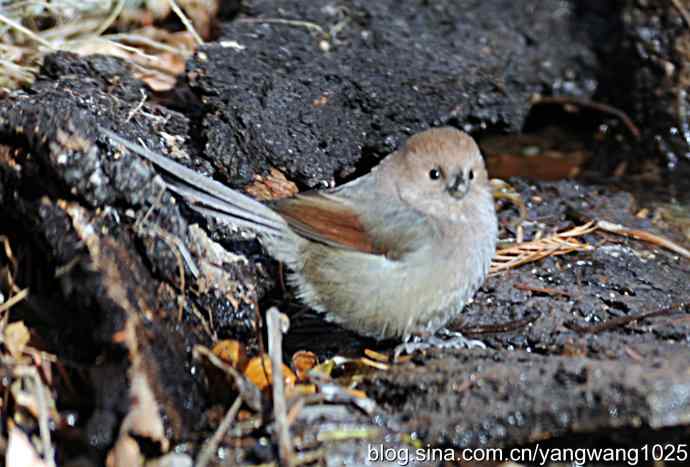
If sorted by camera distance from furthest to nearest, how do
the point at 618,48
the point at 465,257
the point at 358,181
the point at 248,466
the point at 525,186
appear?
the point at 618,48
the point at 525,186
the point at 358,181
the point at 465,257
the point at 248,466

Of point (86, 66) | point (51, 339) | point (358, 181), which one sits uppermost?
point (86, 66)

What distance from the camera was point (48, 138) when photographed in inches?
147

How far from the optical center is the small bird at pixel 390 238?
421 centimetres

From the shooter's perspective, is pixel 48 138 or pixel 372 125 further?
pixel 372 125

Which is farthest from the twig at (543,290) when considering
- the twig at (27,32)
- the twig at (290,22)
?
the twig at (27,32)

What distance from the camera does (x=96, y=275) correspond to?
3.63m

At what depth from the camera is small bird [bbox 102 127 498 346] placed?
421 cm

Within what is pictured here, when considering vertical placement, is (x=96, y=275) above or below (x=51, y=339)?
above

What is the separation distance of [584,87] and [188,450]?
4703 mm

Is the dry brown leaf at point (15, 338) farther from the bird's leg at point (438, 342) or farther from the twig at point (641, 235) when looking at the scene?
the twig at point (641, 235)

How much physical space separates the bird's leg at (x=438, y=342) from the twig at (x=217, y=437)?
84 cm

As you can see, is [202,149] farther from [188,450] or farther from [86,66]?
[188,450]

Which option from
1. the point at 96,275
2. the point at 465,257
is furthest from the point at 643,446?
the point at 96,275

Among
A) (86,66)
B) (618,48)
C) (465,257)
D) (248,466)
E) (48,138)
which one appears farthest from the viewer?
(618,48)
